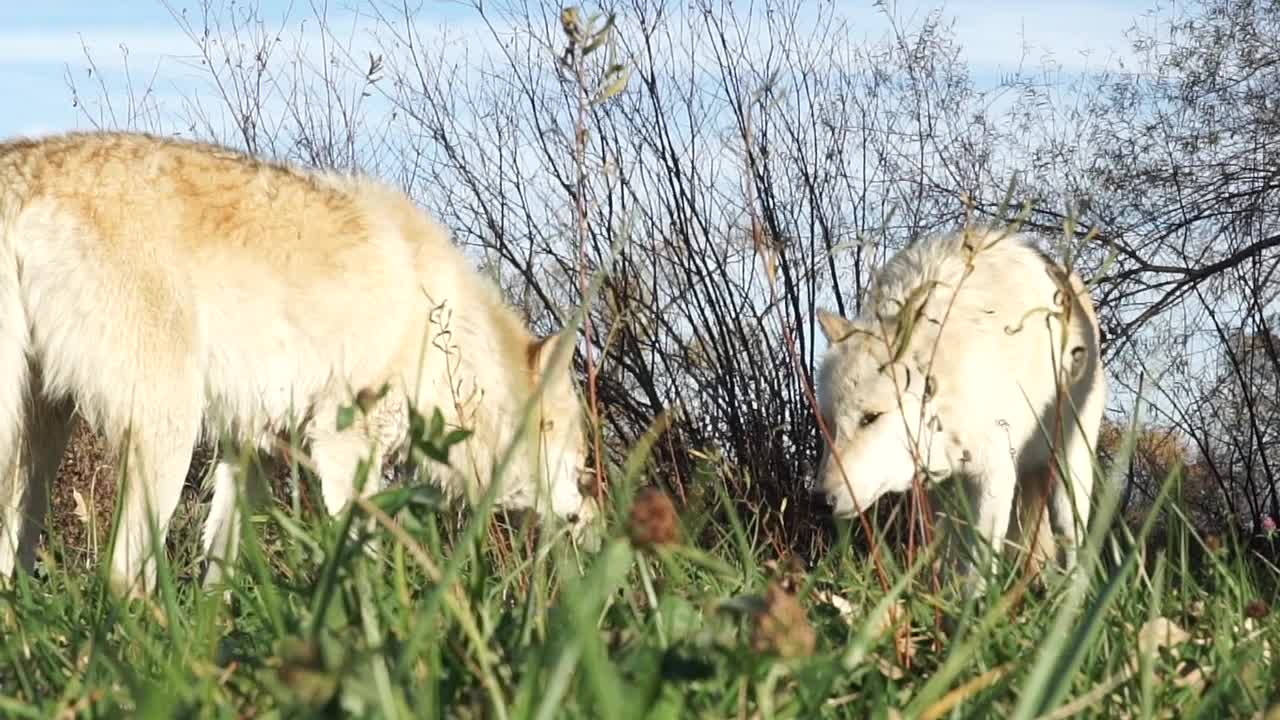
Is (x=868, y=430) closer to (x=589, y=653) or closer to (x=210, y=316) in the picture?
(x=210, y=316)

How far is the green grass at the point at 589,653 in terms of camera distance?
117cm

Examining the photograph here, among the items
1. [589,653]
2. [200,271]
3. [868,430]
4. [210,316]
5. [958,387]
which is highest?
[200,271]

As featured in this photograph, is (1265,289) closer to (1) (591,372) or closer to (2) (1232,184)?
(2) (1232,184)

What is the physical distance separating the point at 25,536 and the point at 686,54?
3.56 m

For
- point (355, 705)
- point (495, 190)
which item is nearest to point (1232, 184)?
point (495, 190)

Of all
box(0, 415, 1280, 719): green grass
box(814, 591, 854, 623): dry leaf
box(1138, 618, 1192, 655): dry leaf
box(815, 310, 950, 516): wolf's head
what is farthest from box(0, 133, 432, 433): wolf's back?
box(1138, 618, 1192, 655): dry leaf

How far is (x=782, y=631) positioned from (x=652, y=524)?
138 millimetres

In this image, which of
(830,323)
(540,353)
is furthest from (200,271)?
(830,323)

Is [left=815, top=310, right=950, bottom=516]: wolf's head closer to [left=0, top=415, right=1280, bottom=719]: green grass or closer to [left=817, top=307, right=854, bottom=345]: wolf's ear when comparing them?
[left=817, top=307, right=854, bottom=345]: wolf's ear

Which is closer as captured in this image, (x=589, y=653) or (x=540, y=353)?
(x=589, y=653)

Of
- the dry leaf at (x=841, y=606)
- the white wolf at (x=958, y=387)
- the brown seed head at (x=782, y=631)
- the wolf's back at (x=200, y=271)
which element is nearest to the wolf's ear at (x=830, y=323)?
the white wolf at (x=958, y=387)

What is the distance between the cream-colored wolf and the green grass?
7.33 feet

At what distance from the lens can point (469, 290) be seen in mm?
5945

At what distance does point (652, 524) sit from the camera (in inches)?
43.3
